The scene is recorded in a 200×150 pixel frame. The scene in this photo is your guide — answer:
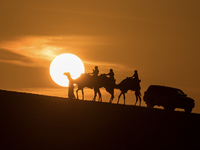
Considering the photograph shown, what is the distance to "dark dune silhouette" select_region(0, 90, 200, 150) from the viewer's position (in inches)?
830

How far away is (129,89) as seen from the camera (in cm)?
3566

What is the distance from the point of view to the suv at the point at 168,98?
3706 cm

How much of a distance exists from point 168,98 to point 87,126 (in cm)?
1387

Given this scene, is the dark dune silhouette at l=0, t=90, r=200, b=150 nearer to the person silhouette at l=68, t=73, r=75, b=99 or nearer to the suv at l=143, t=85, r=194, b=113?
the person silhouette at l=68, t=73, r=75, b=99

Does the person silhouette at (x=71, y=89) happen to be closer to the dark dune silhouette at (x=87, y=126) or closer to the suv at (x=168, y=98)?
the dark dune silhouette at (x=87, y=126)

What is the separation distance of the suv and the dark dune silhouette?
14.6ft

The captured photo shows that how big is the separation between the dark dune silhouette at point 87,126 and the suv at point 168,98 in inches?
176

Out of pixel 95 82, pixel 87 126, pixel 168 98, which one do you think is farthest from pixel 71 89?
pixel 87 126

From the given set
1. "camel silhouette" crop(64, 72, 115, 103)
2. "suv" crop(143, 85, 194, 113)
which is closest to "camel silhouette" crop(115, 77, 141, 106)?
"camel silhouette" crop(64, 72, 115, 103)

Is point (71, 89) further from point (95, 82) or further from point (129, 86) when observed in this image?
point (129, 86)

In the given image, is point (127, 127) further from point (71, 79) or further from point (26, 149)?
point (71, 79)

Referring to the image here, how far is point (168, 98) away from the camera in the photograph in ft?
121

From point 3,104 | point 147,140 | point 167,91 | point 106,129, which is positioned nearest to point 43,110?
point 3,104

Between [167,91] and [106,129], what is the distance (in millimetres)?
13882
